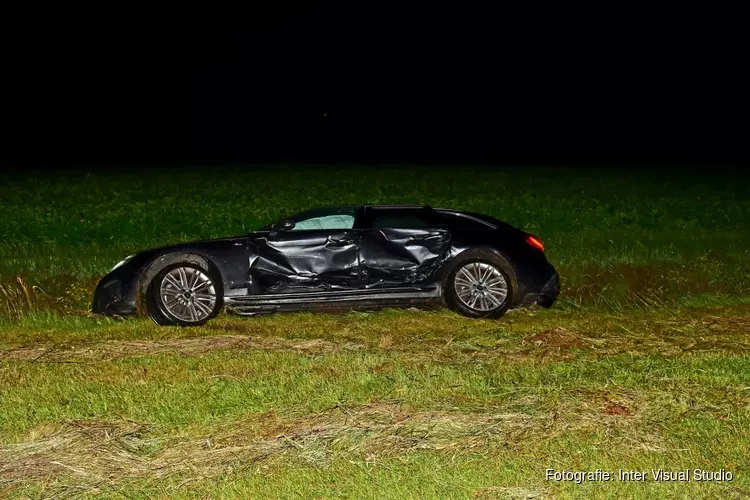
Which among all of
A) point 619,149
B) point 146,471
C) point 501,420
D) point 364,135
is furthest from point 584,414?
point 364,135

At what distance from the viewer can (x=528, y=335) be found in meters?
9.88

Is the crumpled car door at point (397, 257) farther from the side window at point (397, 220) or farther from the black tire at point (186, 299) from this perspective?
the black tire at point (186, 299)

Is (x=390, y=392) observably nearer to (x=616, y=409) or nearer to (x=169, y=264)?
(x=616, y=409)

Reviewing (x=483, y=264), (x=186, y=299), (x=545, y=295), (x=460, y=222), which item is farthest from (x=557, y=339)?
(x=186, y=299)

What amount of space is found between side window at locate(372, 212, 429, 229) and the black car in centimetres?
9

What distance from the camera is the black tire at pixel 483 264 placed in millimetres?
11203

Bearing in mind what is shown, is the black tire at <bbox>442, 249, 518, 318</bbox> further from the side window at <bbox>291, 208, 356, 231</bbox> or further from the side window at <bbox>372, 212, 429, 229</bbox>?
the side window at <bbox>291, 208, 356, 231</bbox>

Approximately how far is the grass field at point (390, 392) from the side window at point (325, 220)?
41.0 inches

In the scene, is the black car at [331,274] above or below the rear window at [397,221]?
below

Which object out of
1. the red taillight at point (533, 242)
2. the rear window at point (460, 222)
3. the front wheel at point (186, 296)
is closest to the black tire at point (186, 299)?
the front wheel at point (186, 296)

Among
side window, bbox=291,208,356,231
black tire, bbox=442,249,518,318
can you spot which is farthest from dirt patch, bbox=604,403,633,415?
side window, bbox=291,208,356,231

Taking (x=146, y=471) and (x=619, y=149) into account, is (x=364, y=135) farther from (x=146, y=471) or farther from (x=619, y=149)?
(x=146, y=471)

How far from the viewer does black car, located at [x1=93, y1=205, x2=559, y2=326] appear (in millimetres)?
11055

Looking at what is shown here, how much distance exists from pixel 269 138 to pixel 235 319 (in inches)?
3477
